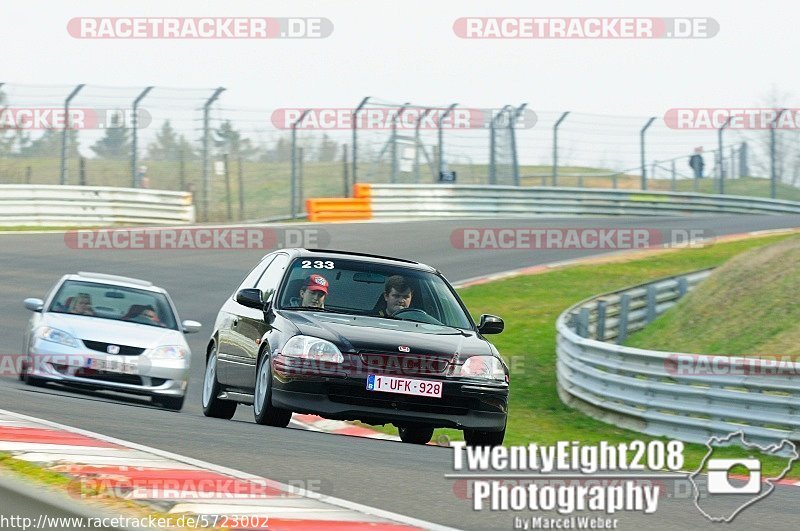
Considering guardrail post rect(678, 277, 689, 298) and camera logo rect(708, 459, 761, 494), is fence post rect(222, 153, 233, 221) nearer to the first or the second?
guardrail post rect(678, 277, 689, 298)

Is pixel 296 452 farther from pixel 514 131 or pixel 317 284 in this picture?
pixel 514 131

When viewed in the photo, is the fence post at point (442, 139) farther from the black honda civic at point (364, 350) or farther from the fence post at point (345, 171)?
the black honda civic at point (364, 350)

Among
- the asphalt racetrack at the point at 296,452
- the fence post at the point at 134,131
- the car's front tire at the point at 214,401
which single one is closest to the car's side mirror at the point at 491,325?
the asphalt racetrack at the point at 296,452

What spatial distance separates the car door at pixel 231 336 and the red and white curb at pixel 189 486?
3.68m

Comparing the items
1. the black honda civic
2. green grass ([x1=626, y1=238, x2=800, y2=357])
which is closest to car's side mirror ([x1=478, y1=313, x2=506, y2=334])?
the black honda civic

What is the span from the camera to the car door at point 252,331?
10.1m

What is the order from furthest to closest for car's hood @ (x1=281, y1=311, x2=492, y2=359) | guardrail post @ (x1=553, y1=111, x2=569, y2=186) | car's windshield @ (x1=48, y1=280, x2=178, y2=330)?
guardrail post @ (x1=553, y1=111, x2=569, y2=186) → car's windshield @ (x1=48, y1=280, x2=178, y2=330) → car's hood @ (x1=281, y1=311, x2=492, y2=359)

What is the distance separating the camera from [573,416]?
1426 cm

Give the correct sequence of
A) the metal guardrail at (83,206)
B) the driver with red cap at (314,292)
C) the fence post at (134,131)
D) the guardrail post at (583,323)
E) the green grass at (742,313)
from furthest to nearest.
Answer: the fence post at (134,131) → the metal guardrail at (83,206) → the guardrail post at (583,323) → the green grass at (742,313) → the driver with red cap at (314,292)

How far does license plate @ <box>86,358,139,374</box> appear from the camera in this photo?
12.3 meters

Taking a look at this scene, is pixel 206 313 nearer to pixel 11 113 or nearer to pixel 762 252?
pixel 762 252

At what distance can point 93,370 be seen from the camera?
40.4ft

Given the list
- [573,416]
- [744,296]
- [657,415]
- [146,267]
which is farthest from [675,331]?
[146,267]

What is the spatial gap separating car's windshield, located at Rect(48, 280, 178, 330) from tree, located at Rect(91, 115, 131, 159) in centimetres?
1658
